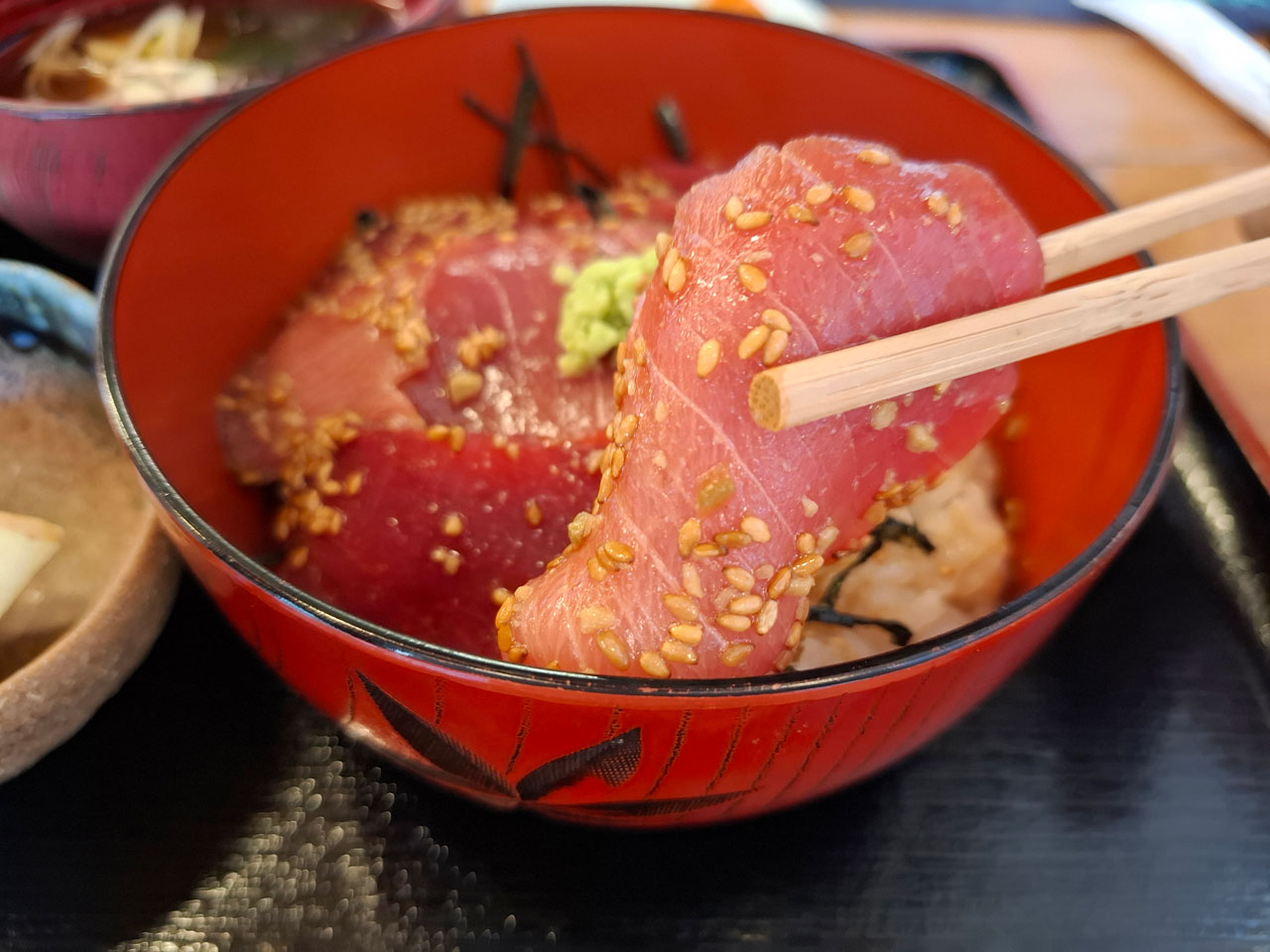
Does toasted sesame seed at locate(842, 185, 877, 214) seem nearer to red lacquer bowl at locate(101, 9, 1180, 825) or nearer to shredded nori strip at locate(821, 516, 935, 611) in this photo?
red lacquer bowl at locate(101, 9, 1180, 825)

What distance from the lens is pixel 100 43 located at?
6.64 feet

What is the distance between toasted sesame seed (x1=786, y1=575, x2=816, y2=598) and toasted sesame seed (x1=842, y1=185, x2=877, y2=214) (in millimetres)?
360

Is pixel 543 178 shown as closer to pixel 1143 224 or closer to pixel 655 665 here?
pixel 1143 224

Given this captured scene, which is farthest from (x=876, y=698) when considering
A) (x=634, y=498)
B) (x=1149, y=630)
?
(x=1149, y=630)

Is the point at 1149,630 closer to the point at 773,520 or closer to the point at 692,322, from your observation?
the point at 773,520

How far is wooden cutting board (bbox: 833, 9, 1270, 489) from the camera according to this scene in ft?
6.29

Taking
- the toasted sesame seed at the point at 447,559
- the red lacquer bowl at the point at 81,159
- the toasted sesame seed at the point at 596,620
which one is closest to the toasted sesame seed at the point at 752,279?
the toasted sesame seed at the point at 596,620

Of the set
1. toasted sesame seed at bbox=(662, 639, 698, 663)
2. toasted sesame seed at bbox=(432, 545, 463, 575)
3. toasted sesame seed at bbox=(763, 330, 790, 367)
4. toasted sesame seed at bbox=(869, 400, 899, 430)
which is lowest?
toasted sesame seed at bbox=(432, 545, 463, 575)

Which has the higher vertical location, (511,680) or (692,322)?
(692,322)

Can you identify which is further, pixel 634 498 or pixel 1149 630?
pixel 1149 630

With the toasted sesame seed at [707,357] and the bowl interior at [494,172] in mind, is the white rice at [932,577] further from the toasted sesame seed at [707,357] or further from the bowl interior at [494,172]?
the toasted sesame seed at [707,357]

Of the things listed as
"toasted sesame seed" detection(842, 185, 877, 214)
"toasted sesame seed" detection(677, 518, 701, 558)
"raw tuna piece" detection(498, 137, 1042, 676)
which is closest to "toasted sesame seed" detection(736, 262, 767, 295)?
"raw tuna piece" detection(498, 137, 1042, 676)

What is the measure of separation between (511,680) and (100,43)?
2070 mm

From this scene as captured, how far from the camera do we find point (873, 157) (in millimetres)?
894
